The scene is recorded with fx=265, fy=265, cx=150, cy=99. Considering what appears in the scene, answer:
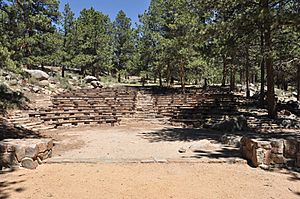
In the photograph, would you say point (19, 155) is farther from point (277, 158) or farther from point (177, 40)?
point (177, 40)

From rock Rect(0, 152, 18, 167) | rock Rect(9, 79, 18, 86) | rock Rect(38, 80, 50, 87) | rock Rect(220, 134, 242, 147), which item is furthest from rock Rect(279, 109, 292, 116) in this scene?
rock Rect(9, 79, 18, 86)

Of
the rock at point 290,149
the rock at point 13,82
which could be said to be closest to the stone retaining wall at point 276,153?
the rock at point 290,149

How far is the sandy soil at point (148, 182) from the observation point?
4.21 metres

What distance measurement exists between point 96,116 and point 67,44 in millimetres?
15316

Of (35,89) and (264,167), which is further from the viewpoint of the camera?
(35,89)

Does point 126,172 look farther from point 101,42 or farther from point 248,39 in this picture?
point 101,42

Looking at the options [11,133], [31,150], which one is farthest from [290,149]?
[11,133]

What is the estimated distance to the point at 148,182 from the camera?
4.70 metres

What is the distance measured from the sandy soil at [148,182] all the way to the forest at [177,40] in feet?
18.9

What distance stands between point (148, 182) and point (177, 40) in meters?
13.6

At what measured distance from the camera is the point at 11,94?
47.9 ft

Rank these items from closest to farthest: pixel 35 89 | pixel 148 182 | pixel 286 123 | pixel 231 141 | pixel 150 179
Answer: pixel 148 182
pixel 150 179
pixel 231 141
pixel 286 123
pixel 35 89

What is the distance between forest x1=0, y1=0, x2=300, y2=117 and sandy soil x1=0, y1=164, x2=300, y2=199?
5.78 meters

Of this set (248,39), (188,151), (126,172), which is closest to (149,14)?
(248,39)
